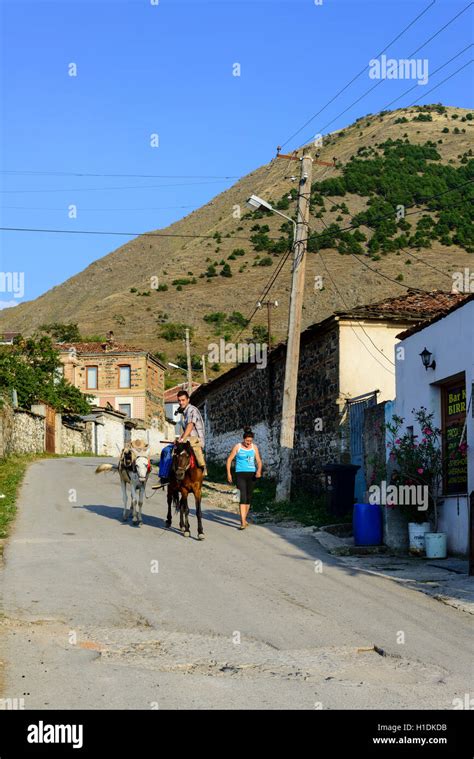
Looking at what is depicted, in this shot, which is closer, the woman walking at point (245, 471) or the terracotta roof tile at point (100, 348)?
the woman walking at point (245, 471)

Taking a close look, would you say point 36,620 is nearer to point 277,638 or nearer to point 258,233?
point 277,638

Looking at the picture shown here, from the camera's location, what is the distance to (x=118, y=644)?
829 centimetres

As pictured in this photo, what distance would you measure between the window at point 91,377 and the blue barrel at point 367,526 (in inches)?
2483

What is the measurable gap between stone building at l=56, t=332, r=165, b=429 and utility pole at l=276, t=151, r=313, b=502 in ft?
175

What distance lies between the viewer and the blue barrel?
15.4m

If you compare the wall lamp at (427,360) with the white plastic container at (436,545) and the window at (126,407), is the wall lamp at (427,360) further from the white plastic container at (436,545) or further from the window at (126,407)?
the window at (126,407)

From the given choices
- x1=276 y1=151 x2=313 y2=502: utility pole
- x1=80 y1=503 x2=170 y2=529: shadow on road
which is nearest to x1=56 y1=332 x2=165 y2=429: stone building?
x1=276 y1=151 x2=313 y2=502: utility pole

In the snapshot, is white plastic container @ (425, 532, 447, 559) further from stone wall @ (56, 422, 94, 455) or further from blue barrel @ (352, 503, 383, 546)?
stone wall @ (56, 422, 94, 455)

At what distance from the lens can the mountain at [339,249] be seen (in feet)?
316

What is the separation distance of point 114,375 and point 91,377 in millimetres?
1979

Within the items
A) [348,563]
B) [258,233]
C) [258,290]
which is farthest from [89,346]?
[348,563]

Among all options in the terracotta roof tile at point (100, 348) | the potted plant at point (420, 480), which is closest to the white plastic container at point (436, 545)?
the potted plant at point (420, 480)

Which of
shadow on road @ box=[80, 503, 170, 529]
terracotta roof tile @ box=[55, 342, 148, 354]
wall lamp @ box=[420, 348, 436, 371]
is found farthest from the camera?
terracotta roof tile @ box=[55, 342, 148, 354]

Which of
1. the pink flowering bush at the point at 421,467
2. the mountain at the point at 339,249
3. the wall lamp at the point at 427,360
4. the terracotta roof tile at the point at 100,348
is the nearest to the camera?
the pink flowering bush at the point at 421,467
